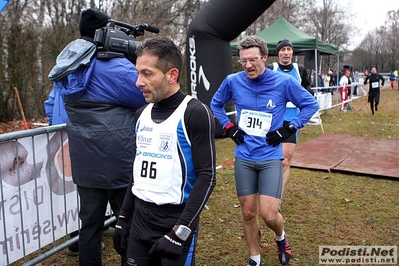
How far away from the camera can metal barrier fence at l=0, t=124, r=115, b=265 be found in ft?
10.2

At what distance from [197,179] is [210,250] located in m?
2.21

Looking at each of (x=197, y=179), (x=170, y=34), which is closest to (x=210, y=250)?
(x=197, y=179)

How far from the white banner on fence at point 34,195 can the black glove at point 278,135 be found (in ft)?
6.30

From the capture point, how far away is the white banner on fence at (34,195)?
3107 mm

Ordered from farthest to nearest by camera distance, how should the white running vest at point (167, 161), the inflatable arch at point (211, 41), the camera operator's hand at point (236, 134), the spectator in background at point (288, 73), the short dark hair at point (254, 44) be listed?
the inflatable arch at point (211, 41)
the spectator in background at point (288, 73)
the camera operator's hand at point (236, 134)
the short dark hair at point (254, 44)
the white running vest at point (167, 161)

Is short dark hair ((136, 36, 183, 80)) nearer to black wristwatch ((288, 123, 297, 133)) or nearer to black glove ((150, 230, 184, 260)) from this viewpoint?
black glove ((150, 230, 184, 260))

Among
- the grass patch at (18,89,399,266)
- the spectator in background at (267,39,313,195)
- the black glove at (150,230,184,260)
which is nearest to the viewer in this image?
the black glove at (150,230,184,260)

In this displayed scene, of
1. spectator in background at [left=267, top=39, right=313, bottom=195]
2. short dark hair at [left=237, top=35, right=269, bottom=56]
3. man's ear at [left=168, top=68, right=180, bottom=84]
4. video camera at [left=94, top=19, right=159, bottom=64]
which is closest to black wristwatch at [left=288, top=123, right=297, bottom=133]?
short dark hair at [left=237, top=35, right=269, bottom=56]

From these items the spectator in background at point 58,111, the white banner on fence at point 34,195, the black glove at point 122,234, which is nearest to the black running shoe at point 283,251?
the black glove at point 122,234

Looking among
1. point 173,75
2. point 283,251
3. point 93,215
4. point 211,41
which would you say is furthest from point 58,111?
point 211,41

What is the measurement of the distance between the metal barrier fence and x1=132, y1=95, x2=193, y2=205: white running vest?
138 cm

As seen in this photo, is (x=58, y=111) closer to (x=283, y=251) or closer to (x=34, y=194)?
Answer: (x=34, y=194)

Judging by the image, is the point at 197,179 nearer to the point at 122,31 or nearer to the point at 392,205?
the point at 122,31

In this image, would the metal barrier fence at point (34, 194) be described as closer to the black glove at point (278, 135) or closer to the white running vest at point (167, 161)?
the white running vest at point (167, 161)
